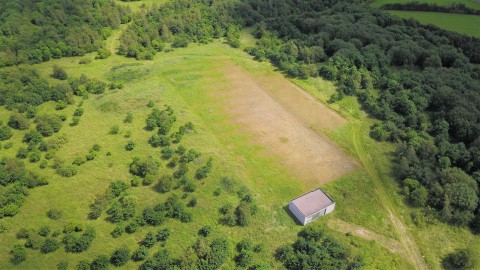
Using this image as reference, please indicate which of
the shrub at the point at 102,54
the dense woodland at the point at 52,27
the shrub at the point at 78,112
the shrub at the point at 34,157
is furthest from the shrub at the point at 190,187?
the dense woodland at the point at 52,27

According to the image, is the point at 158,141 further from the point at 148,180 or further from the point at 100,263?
the point at 100,263

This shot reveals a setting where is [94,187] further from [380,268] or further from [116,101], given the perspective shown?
[380,268]

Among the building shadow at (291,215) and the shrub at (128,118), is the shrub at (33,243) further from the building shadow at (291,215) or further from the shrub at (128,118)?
the building shadow at (291,215)

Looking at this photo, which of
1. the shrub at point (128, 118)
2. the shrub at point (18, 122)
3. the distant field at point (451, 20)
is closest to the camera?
the shrub at point (18, 122)

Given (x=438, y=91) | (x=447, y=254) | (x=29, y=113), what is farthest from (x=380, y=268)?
(x=29, y=113)

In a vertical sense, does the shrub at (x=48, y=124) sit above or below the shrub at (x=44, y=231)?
above

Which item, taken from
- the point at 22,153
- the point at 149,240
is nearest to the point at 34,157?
the point at 22,153
